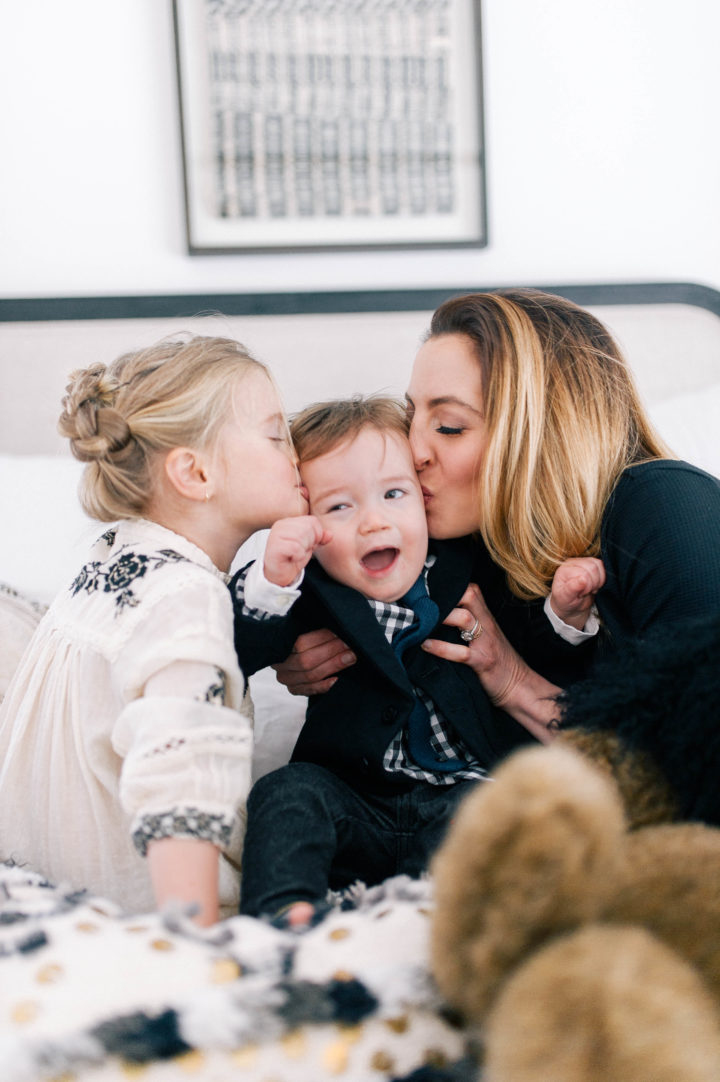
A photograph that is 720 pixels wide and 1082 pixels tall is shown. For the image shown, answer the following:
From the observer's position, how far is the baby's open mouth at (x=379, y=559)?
3.89 feet

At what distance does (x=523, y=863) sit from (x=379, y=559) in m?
0.76

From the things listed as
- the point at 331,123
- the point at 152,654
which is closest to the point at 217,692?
the point at 152,654

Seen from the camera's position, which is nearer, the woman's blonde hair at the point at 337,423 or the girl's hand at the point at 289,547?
the girl's hand at the point at 289,547

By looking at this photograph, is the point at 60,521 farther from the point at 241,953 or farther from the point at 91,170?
the point at 241,953

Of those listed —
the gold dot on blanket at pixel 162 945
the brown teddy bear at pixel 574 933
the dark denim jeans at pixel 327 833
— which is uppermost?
the brown teddy bear at pixel 574 933

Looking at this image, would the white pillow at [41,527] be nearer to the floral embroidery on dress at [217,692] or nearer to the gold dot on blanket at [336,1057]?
the floral embroidery on dress at [217,692]

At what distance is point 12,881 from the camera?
83 centimetres

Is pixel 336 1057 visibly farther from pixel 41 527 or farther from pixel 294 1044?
pixel 41 527

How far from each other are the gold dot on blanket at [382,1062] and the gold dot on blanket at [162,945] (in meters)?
0.16

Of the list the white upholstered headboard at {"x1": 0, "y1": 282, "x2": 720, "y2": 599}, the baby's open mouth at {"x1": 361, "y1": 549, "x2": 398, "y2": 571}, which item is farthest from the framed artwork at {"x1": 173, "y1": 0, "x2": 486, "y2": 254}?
the baby's open mouth at {"x1": 361, "y1": 549, "x2": 398, "y2": 571}

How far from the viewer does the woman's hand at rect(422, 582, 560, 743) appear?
1.23 meters

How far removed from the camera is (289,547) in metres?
1.07

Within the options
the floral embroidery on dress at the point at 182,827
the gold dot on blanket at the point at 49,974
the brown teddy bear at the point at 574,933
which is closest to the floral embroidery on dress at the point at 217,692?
the floral embroidery on dress at the point at 182,827

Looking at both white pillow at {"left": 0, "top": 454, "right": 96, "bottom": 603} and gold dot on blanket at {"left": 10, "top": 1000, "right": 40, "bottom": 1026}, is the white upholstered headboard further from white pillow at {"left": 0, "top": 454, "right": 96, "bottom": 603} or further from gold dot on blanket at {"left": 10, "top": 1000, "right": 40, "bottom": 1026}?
gold dot on blanket at {"left": 10, "top": 1000, "right": 40, "bottom": 1026}
